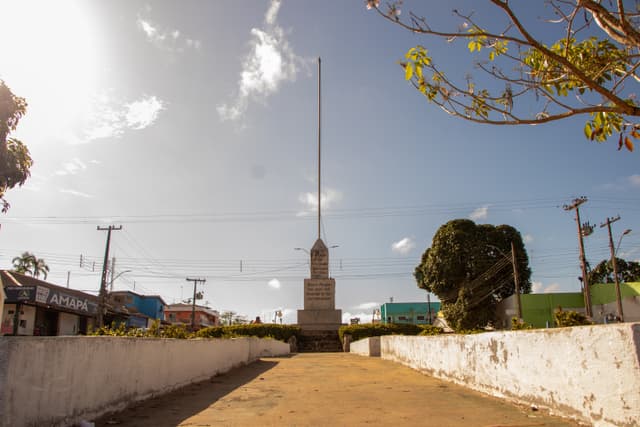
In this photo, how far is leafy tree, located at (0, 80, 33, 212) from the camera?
8.82m

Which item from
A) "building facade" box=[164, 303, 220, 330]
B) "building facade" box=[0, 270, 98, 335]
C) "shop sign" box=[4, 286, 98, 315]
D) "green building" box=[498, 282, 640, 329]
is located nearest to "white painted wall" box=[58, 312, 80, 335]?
"building facade" box=[0, 270, 98, 335]

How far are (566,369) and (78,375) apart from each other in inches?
167

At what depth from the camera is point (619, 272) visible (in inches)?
1852

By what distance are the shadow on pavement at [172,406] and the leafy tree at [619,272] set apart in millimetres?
47178

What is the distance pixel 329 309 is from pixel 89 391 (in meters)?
28.8

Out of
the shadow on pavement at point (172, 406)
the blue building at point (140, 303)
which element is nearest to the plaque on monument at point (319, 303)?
the shadow on pavement at point (172, 406)

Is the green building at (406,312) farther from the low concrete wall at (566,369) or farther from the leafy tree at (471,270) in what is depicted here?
the low concrete wall at (566,369)

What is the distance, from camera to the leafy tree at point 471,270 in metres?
33.8

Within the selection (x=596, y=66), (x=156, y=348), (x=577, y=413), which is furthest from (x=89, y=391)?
(x=596, y=66)

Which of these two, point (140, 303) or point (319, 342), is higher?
point (140, 303)

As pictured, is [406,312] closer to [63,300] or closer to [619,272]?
[619,272]

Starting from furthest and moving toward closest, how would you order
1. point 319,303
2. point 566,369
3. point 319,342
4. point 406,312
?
1. point 406,312
2. point 319,303
3. point 319,342
4. point 566,369

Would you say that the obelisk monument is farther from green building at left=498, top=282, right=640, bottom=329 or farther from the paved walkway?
the paved walkway

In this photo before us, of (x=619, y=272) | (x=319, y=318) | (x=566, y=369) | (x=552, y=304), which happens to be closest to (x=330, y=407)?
(x=566, y=369)
